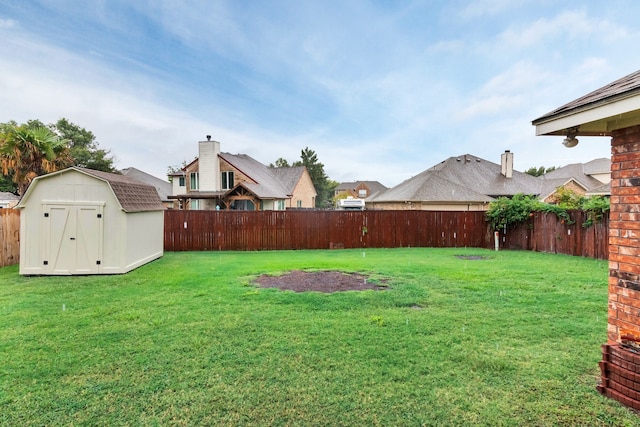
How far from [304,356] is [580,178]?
3811cm

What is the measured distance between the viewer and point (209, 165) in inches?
1035

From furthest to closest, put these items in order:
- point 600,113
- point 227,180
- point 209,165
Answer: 1. point 227,180
2. point 209,165
3. point 600,113

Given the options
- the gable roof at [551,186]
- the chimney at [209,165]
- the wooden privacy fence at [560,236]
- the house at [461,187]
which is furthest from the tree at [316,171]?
the wooden privacy fence at [560,236]

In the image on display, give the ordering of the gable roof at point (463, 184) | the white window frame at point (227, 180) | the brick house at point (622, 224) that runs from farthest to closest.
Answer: the white window frame at point (227, 180)
the gable roof at point (463, 184)
the brick house at point (622, 224)

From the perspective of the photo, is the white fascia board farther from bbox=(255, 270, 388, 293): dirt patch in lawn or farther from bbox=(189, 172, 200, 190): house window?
bbox=(189, 172, 200, 190): house window

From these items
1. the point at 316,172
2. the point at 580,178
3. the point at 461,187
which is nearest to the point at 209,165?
the point at 461,187

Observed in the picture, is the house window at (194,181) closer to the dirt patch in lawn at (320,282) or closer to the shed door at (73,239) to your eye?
the shed door at (73,239)

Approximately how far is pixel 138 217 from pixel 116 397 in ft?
23.6

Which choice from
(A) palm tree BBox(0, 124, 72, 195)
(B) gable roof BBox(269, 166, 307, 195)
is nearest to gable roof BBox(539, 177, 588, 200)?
(B) gable roof BBox(269, 166, 307, 195)

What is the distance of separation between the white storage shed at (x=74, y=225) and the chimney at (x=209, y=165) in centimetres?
1825

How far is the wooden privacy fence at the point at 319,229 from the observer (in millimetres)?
13883

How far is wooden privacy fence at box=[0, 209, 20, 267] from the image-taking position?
9.16 meters

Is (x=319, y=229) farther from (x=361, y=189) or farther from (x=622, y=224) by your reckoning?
(x=361, y=189)

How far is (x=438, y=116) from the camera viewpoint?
17719 millimetres
